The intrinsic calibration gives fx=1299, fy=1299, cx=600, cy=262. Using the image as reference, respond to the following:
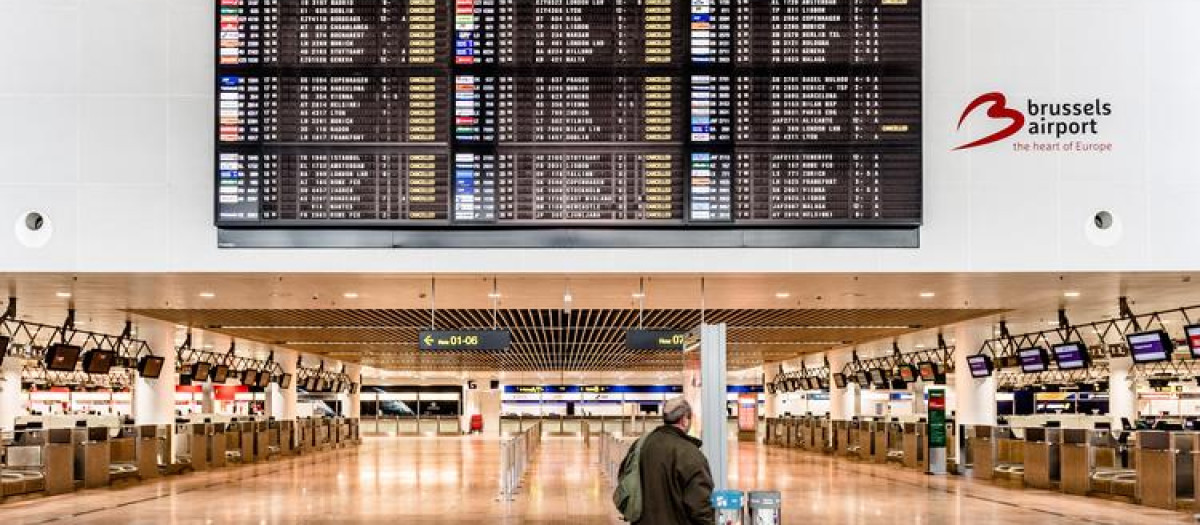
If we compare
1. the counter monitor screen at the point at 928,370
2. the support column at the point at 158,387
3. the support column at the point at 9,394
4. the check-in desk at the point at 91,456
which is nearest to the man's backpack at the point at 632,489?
the check-in desk at the point at 91,456

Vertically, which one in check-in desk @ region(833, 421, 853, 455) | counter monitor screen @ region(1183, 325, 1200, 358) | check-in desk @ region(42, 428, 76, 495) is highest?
counter monitor screen @ region(1183, 325, 1200, 358)

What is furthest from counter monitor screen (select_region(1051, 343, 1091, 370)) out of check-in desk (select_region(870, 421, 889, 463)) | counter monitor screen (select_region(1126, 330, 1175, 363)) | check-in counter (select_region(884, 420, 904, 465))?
check-in desk (select_region(870, 421, 889, 463))

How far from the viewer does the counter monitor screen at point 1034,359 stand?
856 inches

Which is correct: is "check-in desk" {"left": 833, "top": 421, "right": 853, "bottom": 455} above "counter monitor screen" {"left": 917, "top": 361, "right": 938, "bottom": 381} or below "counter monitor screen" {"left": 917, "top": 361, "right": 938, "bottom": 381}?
below

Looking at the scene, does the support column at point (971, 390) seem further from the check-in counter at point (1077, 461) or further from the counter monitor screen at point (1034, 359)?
the check-in counter at point (1077, 461)

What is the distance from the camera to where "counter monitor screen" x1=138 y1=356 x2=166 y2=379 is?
22.9 meters

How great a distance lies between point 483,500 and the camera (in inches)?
696

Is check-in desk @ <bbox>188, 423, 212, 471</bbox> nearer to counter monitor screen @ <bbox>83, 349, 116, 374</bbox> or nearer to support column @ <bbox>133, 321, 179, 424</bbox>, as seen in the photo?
support column @ <bbox>133, 321, 179, 424</bbox>

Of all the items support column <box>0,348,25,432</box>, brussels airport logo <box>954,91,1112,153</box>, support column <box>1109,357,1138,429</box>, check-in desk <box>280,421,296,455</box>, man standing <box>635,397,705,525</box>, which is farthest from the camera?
check-in desk <box>280,421,296,455</box>

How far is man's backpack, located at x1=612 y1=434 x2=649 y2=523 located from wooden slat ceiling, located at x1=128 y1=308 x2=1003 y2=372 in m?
8.65

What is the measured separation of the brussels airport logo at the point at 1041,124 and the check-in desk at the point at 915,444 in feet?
53.6

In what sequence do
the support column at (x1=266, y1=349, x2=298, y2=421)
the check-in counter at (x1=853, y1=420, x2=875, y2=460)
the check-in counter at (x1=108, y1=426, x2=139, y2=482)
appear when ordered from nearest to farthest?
1. the check-in counter at (x1=108, y1=426, x2=139, y2=482)
2. the check-in counter at (x1=853, y1=420, x2=875, y2=460)
3. the support column at (x1=266, y1=349, x2=298, y2=421)

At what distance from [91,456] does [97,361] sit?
1.94 meters

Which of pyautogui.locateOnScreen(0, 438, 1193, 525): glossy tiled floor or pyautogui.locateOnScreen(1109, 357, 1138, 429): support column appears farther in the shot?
pyautogui.locateOnScreen(1109, 357, 1138, 429): support column
